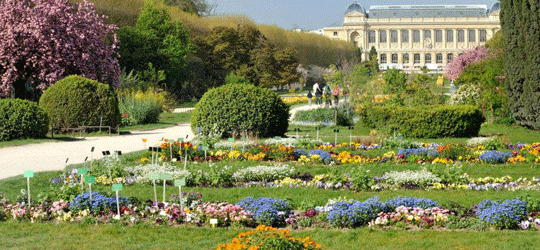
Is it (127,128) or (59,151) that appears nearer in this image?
(59,151)

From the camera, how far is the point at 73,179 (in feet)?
38.6

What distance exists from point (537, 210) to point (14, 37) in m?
20.8

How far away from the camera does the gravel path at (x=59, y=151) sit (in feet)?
46.9

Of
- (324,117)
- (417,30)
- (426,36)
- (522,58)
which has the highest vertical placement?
(417,30)

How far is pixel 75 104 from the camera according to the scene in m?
21.9

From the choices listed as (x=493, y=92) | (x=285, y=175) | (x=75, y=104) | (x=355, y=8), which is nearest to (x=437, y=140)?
(x=493, y=92)

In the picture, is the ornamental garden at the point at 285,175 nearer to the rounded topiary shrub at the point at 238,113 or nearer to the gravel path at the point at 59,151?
the rounded topiary shrub at the point at 238,113

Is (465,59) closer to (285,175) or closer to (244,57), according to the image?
(244,57)

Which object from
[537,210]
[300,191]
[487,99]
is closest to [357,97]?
[487,99]

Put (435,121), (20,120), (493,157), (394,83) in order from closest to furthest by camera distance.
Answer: (493,157)
(20,120)
(435,121)
(394,83)

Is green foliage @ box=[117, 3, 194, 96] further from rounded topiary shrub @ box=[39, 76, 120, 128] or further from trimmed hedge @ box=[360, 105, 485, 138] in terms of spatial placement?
trimmed hedge @ box=[360, 105, 485, 138]

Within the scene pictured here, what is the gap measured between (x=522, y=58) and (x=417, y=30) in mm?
99016

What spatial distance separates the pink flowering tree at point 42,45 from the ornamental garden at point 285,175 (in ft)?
0.61

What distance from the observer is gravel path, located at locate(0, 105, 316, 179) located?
46.9ft
